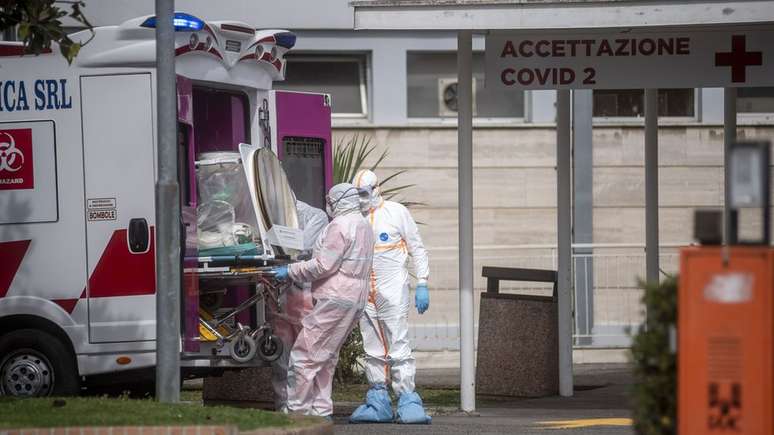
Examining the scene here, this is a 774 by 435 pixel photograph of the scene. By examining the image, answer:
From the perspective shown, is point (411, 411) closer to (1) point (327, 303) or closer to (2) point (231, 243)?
(1) point (327, 303)

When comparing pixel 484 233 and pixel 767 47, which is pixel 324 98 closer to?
pixel 767 47

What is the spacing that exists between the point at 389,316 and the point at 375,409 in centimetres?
70

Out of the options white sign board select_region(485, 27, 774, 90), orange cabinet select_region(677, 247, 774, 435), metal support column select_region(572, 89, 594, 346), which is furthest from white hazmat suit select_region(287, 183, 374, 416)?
metal support column select_region(572, 89, 594, 346)

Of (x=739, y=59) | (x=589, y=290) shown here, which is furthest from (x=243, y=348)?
(x=589, y=290)

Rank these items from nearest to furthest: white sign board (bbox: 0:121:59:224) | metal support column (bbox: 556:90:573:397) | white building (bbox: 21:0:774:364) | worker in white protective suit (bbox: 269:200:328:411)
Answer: white sign board (bbox: 0:121:59:224) < worker in white protective suit (bbox: 269:200:328:411) < metal support column (bbox: 556:90:573:397) < white building (bbox: 21:0:774:364)

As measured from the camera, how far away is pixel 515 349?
42.5 ft

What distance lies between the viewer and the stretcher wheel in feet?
34.7

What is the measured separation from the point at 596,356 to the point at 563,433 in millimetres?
6853

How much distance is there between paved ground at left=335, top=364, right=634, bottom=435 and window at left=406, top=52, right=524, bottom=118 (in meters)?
4.93

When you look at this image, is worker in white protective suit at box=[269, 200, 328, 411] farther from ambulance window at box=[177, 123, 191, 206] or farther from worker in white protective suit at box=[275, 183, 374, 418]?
ambulance window at box=[177, 123, 191, 206]

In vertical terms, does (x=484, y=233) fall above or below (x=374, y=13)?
below

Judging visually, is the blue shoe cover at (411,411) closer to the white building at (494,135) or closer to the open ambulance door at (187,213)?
the open ambulance door at (187,213)

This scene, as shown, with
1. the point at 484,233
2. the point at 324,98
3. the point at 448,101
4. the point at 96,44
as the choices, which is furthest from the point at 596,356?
the point at 96,44

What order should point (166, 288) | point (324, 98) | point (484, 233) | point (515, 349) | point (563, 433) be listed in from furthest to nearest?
point (484, 233) → point (515, 349) → point (324, 98) → point (563, 433) → point (166, 288)
